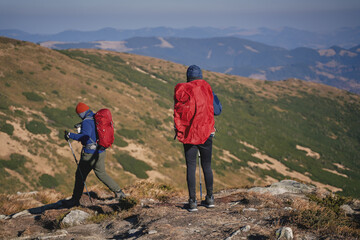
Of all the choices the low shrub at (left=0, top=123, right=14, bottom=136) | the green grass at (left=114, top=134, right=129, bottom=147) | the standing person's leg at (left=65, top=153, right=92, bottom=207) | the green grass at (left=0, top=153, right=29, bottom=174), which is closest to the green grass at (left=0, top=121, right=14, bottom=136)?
the low shrub at (left=0, top=123, right=14, bottom=136)

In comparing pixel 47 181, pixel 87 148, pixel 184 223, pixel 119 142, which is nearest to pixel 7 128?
pixel 47 181

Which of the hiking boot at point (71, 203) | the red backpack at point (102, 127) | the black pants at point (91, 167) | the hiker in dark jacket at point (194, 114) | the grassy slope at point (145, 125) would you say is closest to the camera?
the hiker in dark jacket at point (194, 114)

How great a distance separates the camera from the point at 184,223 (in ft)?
16.0

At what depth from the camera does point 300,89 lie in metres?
152

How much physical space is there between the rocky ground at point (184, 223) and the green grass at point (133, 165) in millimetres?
24560

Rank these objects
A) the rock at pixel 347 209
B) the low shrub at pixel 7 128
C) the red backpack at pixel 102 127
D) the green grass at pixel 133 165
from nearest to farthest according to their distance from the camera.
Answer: the rock at pixel 347 209 < the red backpack at pixel 102 127 < the low shrub at pixel 7 128 < the green grass at pixel 133 165

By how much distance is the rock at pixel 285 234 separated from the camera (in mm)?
3896

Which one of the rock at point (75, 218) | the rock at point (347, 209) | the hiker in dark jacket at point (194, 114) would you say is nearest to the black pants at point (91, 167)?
the rock at point (75, 218)

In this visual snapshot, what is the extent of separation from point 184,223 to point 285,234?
1846mm

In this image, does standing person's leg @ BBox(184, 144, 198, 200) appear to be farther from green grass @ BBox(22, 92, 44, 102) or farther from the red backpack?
green grass @ BBox(22, 92, 44, 102)

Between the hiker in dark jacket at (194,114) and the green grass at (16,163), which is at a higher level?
the hiker in dark jacket at (194,114)

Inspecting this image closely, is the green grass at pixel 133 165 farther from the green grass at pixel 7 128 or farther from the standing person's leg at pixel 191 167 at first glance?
the standing person's leg at pixel 191 167

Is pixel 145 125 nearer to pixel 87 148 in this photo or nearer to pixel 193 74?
pixel 87 148

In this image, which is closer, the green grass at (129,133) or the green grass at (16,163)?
the green grass at (16,163)
